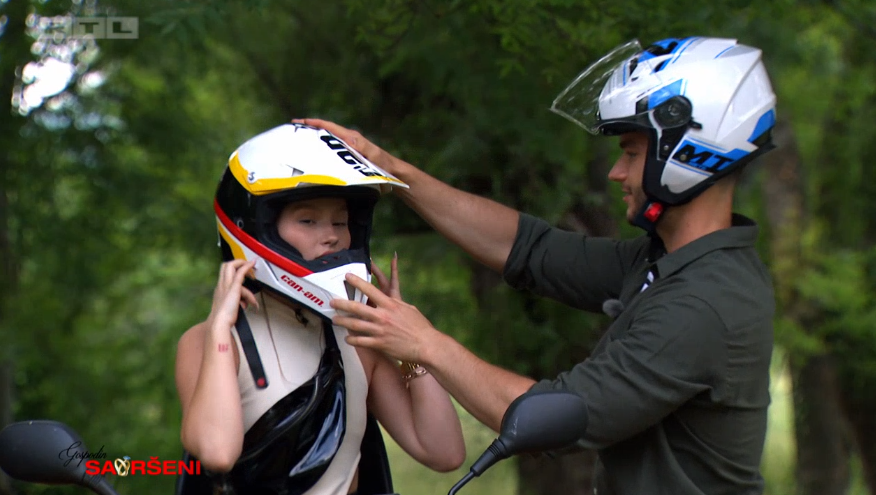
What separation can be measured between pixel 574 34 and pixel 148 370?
6114mm

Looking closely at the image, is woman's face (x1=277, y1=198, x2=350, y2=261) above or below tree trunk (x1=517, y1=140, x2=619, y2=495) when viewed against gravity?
above

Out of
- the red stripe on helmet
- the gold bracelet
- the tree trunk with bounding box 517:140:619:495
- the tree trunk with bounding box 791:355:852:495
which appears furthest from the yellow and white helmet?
the tree trunk with bounding box 791:355:852:495

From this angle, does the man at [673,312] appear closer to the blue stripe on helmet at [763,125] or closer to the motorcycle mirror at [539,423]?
the blue stripe on helmet at [763,125]

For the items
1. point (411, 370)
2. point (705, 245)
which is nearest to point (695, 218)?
point (705, 245)

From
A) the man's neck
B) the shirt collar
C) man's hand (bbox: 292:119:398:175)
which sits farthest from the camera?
man's hand (bbox: 292:119:398:175)

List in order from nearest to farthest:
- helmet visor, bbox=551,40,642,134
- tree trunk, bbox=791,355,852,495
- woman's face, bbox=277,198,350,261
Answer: woman's face, bbox=277,198,350,261
helmet visor, bbox=551,40,642,134
tree trunk, bbox=791,355,852,495

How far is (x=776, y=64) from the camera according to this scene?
33.5ft

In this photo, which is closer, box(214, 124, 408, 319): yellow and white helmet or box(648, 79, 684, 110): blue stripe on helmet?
box(214, 124, 408, 319): yellow and white helmet

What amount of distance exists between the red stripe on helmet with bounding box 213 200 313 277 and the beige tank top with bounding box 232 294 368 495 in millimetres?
208

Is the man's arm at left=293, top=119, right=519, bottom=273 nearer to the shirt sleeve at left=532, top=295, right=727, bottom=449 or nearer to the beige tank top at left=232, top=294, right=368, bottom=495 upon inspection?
the beige tank top at left=232, top=294, right=368, bottom=495

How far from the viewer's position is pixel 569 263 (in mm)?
4199

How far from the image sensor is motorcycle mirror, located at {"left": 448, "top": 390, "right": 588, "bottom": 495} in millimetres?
2729

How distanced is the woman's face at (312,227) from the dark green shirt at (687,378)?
0.87 m

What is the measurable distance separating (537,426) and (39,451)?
54.1 inches
